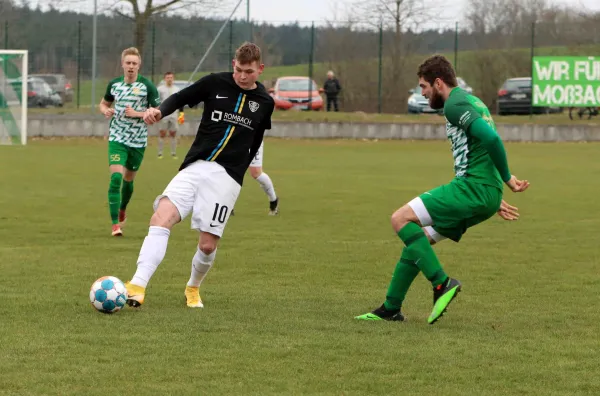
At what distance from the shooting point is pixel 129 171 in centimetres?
1207

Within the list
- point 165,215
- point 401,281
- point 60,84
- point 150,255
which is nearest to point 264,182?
point 165,215

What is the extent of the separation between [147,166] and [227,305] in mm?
15516

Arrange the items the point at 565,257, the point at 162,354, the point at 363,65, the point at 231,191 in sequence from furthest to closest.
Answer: the point at 363,65 → the point at 565,257 → the point at 231,191 → the point at 162,354

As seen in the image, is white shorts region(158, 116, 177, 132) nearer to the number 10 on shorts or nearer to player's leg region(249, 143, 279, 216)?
player's leg region(249, 143, 279, 216)

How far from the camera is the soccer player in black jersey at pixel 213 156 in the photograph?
7.17 metres

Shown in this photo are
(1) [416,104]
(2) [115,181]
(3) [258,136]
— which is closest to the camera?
(3) [258,136]

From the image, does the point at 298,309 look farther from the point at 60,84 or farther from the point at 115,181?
the point at 60,84

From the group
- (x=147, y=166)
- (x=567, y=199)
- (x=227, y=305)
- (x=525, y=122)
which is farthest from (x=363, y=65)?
(x=227, y=305)

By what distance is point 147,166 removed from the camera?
2272cm

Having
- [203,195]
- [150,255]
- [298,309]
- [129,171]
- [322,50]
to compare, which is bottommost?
[298,309]

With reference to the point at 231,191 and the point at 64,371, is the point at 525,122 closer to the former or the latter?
the point at 231,191

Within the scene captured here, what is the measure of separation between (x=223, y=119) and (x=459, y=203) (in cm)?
173

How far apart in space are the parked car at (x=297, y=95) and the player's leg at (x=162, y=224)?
2897 cm

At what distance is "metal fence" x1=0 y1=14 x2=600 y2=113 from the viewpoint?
32.4 metres
